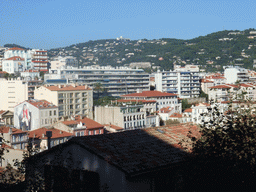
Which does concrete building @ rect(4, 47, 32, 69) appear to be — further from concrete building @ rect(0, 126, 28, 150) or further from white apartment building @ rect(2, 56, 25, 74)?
concrete building @ rect(0, 126, 28, 150)

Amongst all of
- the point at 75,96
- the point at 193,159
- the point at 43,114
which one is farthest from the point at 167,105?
the point at 193,159

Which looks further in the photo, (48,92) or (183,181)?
(48,92)

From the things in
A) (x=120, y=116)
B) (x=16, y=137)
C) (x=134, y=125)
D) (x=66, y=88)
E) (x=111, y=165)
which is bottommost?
(x=134, y=125)

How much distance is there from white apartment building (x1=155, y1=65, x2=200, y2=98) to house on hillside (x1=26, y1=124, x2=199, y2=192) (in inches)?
4973

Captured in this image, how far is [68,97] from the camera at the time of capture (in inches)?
3824

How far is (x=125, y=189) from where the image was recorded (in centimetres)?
1066

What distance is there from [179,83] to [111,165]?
13077 cm

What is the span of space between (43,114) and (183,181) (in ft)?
248

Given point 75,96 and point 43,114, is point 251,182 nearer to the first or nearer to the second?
point 43,114

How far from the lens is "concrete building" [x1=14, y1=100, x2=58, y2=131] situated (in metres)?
83.7

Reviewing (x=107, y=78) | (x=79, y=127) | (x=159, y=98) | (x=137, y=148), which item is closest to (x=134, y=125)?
(x=79, y=127)

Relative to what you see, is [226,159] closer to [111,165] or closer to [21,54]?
[111,165]

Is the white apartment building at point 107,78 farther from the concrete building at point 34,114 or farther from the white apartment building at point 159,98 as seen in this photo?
the concrete building at point 34,114

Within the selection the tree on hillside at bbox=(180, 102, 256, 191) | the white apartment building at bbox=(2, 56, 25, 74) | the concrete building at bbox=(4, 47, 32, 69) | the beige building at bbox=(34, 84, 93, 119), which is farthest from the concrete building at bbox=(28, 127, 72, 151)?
the concrete building at bbox=(4, 47, 32, 69)
